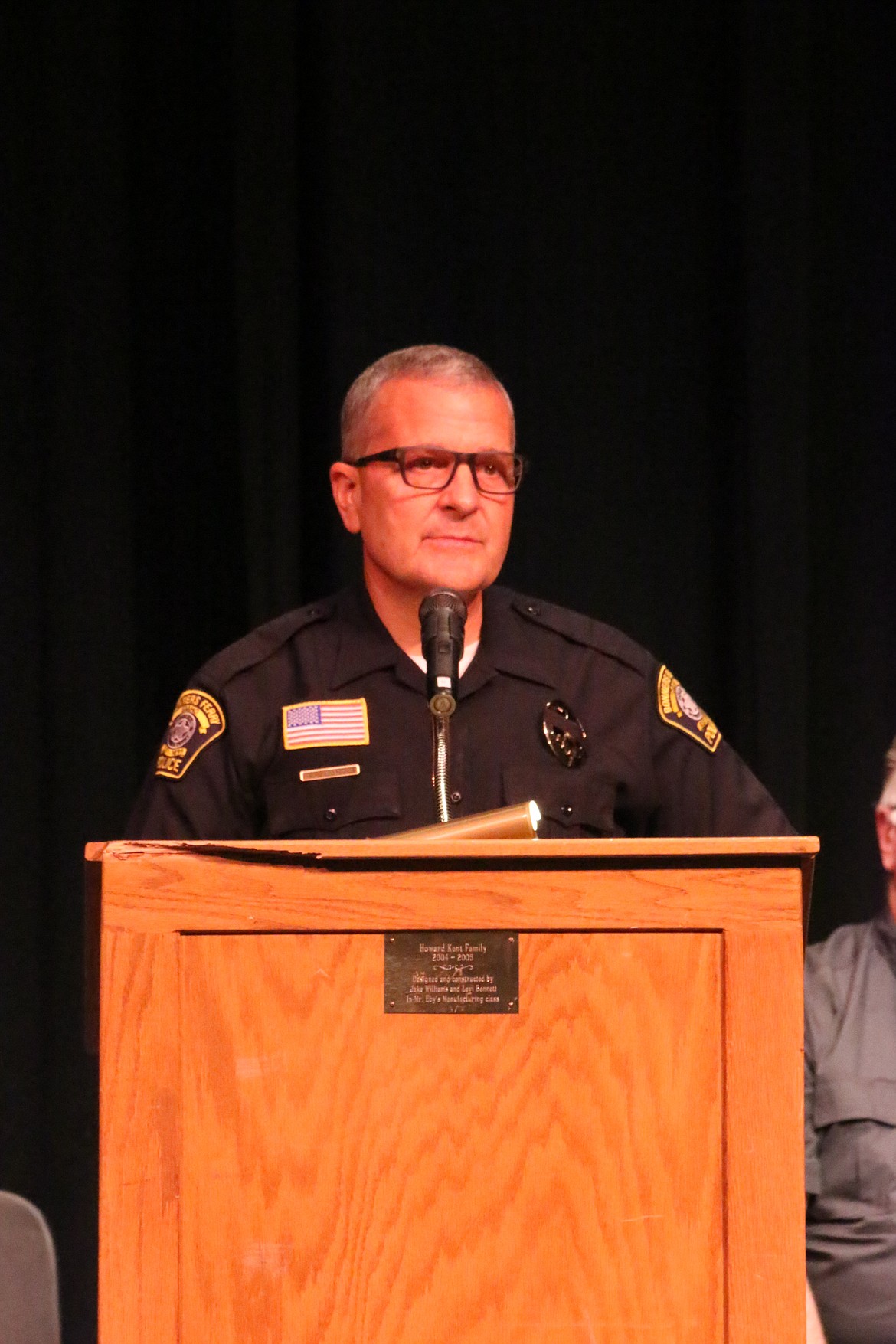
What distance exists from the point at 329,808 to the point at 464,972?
766 millimetres

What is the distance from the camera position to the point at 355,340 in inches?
108

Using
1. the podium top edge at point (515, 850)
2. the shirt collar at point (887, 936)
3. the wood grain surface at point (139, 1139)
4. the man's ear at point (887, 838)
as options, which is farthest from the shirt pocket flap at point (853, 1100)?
the wood grain surface at point (139, 1139)

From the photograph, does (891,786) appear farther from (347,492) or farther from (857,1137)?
(347,492)

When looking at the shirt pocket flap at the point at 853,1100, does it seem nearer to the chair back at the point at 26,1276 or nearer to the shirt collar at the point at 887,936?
the shirt collar at the point at 887,936

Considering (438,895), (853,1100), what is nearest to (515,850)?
(438,895)

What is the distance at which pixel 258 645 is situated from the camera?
6.71ft

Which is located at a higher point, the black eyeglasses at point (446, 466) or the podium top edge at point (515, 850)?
the black eyeglasses at point (446, 466)

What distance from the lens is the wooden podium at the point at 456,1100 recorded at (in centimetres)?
117

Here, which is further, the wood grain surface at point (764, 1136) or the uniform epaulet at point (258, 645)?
the uniform epaulet at point (258, 645)

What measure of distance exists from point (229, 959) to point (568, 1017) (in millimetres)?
248

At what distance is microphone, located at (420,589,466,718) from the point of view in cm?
151

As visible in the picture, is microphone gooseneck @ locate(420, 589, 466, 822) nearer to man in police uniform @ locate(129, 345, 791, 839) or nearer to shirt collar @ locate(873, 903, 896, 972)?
man in police uniform @ locate(129, 345, 791, 839)

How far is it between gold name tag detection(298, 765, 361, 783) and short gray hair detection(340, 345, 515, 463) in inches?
16.2

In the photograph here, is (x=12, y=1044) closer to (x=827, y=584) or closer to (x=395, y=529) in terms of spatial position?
(x=395, y=529)
